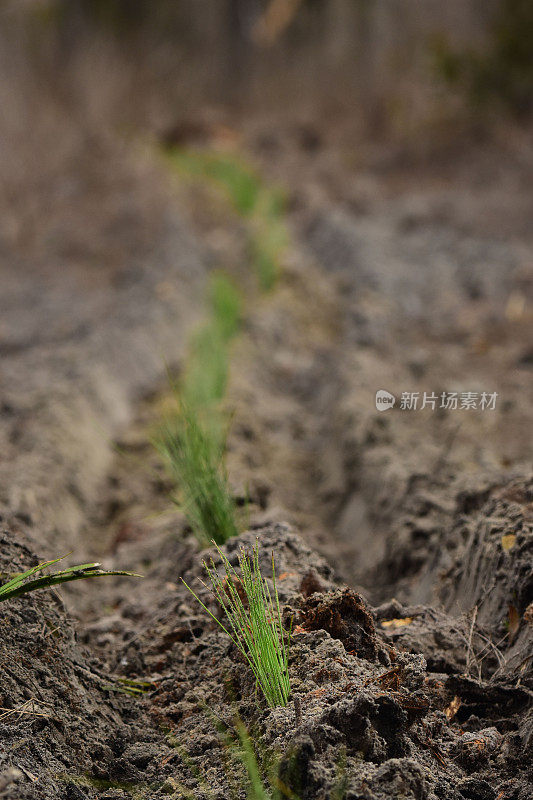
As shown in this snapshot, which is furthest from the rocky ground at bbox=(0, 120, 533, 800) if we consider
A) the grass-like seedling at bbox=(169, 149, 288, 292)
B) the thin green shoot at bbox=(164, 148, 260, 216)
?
the thin green shoot at bbox=(164, 148, 260, 216)

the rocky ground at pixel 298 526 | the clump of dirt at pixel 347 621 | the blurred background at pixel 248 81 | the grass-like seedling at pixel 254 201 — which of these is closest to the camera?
the rocky ground at pixel 298 526

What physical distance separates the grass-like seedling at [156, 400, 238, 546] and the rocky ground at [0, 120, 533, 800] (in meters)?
0.09

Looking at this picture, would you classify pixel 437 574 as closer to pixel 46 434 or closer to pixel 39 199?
pixel 46 434

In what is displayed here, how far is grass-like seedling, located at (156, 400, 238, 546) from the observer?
2.02 metres

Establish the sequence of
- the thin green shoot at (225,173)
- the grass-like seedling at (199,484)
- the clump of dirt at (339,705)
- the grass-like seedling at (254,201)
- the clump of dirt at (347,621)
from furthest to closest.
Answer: the thin green shoot at (225,173), the grass-like seedling at (254,201), the grass-like seedling at (199,484), the clump of dirt at (347,621), the clump of dirt at (339,705)

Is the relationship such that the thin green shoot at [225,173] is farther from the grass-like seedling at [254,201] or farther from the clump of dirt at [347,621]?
the clump of dirt at [347,621]

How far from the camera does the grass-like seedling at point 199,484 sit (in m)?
2.02

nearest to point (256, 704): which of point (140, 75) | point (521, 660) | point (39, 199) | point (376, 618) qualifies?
point (376, 618)

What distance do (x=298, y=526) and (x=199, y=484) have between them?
0.72 metres

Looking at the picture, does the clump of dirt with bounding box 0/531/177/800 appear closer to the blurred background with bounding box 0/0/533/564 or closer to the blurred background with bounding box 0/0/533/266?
the blurred background with bounding box 0/0/533/564

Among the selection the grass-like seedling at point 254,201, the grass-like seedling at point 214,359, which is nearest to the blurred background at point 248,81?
the grass-like seedling at point 254,201

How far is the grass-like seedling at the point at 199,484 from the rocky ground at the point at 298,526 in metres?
0.09

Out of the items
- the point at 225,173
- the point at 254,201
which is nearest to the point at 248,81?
the point at 225,173

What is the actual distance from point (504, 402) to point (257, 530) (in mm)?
2142
